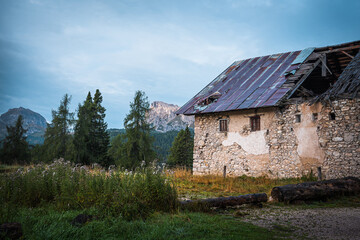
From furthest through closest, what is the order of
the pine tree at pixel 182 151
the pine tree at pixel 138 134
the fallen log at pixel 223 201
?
the pine tree at pixel 182 151 < the pine tree at pixel 138 134 < the fallen log at pixel 223 201

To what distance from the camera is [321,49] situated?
52.1ft

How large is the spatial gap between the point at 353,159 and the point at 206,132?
8.17 meters

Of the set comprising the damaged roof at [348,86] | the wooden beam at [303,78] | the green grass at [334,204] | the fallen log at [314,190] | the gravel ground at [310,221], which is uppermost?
the wooden beam at [303,78]

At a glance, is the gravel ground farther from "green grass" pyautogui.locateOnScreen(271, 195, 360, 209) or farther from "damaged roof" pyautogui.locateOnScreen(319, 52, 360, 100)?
"damaged roof" pyautogui.locateOnScreen(319, 52, 360, 100)

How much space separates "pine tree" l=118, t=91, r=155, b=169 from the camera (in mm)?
30312

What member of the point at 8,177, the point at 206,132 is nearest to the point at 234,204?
the point at 8,177

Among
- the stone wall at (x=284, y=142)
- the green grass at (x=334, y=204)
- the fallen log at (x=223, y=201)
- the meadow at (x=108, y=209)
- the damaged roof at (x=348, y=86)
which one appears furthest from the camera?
the stone wall at (x=284, y=142)

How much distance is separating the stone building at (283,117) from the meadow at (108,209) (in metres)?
8.34

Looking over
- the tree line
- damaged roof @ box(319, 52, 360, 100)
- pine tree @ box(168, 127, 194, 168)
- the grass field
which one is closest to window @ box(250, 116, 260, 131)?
damaged roof @ box(319, 52, 360, 100)

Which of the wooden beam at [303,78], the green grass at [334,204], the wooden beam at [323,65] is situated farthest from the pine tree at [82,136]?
the green grass at [334,204]

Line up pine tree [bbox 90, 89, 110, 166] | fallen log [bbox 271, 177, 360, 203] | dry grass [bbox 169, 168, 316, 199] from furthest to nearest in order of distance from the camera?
pine tree [bbox 90, 89, 110, 166] < dry grass [bbox 169, 168, 316, 199] < fallen log [bbox 271, 177, 360, 203]

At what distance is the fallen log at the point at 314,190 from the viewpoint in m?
8.12

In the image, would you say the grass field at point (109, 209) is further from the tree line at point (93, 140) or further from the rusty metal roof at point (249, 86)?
the tree line at point (93, 140)

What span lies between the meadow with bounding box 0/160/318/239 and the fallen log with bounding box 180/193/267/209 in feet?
1.38
